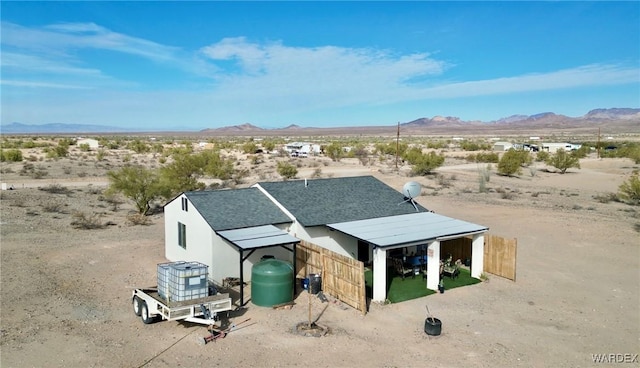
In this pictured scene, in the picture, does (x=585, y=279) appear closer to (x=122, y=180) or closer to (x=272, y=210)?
(x=272, y=210)

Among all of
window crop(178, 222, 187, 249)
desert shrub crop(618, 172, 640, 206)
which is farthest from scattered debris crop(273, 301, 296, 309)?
desert shrub crop(618, 172, 640, 206)

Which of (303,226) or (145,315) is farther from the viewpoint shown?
(303,226)

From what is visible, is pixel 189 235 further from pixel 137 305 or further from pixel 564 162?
pixel 564 162

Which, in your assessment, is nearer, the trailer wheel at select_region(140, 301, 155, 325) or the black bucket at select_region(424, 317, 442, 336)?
the black bucket at select_region(424, 317, 442, 336)

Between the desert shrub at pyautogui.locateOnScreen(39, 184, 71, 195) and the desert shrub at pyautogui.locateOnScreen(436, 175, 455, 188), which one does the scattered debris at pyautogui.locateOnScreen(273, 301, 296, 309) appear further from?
the desert shrub at pyautogui.locateOnScreen(436, 175, 455, 188)

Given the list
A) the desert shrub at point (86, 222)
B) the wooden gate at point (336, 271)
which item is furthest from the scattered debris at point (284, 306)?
the desert shrub at point (86, 222)

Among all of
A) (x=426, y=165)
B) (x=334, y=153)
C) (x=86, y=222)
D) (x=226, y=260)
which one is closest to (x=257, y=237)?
(x=226, y=260)

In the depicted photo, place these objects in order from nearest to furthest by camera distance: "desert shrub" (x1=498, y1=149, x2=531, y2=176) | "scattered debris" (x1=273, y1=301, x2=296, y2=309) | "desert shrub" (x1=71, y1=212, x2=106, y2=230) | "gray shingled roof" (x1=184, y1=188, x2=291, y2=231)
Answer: "scattered debris" (x1=273, y1=301, x2=296, y2=309) < "gray shingled roof" (x1=184, y1=188, x2=291, y2=231) < "desert shrub" (x1=71, y1=212, x2=106, y2=230) < "desert shrub" (x1=498, y1=149, x2=531, y2=176)

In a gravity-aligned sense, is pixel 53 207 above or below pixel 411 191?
below
